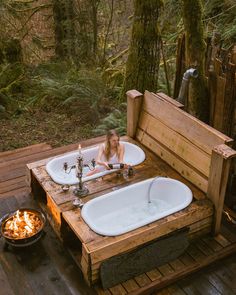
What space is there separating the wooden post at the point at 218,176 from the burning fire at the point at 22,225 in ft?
5.36

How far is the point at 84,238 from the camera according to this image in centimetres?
307

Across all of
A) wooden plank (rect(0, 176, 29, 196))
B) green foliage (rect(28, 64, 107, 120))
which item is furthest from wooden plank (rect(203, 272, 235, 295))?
green foliage (rect(28, 64, 107, 120))

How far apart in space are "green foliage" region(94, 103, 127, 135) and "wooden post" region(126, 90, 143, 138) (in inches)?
40.7

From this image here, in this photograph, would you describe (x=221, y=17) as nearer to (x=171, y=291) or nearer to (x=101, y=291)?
(x=171, y=291)

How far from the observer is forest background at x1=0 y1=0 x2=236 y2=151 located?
6.22 metres

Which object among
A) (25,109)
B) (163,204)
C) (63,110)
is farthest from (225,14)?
(163,204)

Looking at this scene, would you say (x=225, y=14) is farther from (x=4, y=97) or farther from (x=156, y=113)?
(x=4, y=97)

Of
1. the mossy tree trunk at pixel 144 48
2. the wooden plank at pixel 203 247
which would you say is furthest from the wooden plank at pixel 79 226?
the mossy tree trunk at pixel 144 48

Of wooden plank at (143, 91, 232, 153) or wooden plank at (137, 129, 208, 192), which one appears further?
wooden plank at (137, 129, 208, 192)

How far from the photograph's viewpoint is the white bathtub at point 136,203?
3527 millimetres

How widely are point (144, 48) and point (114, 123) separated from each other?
3.98 feet

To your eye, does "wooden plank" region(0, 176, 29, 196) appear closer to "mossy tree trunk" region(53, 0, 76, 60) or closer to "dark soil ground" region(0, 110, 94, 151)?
"dark soil ground" region(0, 110, 94, 151)

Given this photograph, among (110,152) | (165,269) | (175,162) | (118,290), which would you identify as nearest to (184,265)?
(165,269)

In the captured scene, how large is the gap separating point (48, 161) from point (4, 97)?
3085mm
